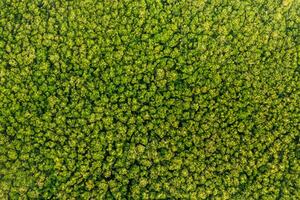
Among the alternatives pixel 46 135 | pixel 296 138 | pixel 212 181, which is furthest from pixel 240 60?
pixel 46 135

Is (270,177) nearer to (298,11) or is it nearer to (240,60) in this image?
(240,60)

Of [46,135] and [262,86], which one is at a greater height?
[262,86]

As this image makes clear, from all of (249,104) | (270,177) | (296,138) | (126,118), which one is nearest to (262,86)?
(249,104)

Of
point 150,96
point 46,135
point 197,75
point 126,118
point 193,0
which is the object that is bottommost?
point 46,135

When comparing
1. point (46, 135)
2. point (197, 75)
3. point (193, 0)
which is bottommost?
point (46, 135)

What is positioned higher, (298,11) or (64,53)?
(298,11)

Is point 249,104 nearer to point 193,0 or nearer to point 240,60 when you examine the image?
point 240,60
